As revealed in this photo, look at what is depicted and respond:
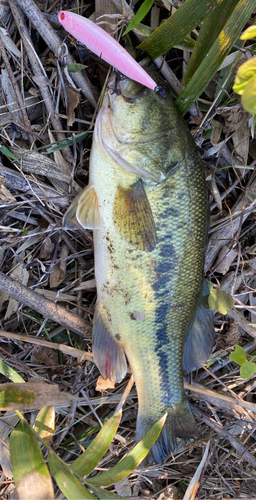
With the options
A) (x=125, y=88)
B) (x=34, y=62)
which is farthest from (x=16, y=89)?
(x=125, y=88)

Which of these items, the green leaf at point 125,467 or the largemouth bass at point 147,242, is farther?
the largemouth bass at point 147,242

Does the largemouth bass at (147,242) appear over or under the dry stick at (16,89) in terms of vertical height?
under

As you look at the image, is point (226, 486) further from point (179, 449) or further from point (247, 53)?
point (247, 53)

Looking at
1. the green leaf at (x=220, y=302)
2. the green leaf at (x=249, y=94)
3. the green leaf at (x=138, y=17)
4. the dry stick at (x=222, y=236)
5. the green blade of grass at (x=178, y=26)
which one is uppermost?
the green leaf at (x=138, y=17)

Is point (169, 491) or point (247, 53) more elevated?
point (247, 53)

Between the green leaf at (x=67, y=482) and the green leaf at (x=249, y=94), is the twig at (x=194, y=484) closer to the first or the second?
the green leaf at (x=67, y=482)

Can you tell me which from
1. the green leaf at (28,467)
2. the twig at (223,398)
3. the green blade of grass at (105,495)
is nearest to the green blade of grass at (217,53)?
the twig at (223,398)

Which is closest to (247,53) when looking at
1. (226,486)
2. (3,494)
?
(226,486)
